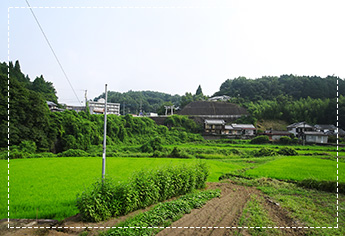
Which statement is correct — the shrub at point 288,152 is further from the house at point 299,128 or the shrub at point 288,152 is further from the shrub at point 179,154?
the shrub at point 179,154

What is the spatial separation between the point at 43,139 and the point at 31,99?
4.06m

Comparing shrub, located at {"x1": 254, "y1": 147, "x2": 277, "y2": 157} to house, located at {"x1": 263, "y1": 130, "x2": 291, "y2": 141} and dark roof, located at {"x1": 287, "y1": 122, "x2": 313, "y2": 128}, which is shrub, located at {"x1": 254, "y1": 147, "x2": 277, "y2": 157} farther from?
house, located at {"x1": 263, "y1": 130, "x2": 291, "y2": 141}

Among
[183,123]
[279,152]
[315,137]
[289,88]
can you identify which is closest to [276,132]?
[315,137]

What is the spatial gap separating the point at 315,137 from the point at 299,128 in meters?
2.59

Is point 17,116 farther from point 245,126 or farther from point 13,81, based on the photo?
point 245,126

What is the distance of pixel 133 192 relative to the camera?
17.5 feet

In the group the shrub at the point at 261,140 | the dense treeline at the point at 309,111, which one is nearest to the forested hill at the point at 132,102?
the dense treeline at the point at 309,111

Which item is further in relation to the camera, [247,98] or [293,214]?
[247,98]

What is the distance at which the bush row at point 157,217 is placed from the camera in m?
3.98

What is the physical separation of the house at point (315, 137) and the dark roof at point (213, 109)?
65.9ft

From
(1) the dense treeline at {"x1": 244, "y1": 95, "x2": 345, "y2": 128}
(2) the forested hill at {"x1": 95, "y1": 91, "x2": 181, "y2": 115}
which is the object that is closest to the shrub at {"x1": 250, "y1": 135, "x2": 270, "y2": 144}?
(1) the dense treeline at {"x1": 244, "y1": 95, "x2": 345, "y2": 128}

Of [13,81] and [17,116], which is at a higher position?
[13,81]

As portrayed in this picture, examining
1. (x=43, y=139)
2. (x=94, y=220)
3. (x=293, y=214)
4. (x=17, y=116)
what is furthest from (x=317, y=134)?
(x=17, y=116)

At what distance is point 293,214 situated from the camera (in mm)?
5574
